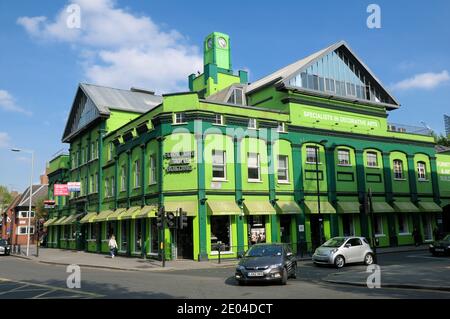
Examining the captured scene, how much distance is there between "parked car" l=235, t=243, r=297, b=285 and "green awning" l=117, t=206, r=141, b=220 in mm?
15491

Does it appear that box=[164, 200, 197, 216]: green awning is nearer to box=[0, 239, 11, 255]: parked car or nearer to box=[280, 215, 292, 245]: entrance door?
box=[280, 215, 292, 245]: entrance door

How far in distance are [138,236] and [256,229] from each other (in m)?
8.90

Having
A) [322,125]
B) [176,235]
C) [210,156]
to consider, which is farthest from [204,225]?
[322,125]

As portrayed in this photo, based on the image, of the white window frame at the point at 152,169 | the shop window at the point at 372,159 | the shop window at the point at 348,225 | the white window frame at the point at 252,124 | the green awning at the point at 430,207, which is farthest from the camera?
the green awning at the point at 430,207

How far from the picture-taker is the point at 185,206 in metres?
27.5

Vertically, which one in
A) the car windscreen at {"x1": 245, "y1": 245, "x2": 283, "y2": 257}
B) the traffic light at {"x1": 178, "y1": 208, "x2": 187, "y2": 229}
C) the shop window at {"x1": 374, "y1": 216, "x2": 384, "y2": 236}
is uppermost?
the traffic light at {"x1": 178, "y1": 208, "x2": 187, "y2": 229}

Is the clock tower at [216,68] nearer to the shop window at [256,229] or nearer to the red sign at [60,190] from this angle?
the red sign at [60,190]

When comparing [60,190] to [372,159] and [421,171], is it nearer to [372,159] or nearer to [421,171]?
[372,159]

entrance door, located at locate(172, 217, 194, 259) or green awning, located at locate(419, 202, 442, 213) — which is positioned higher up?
green awning, located at locate(419, 202, 442, 213)

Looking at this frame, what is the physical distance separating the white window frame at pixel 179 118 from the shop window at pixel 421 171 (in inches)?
934

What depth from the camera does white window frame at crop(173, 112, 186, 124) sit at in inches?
1131

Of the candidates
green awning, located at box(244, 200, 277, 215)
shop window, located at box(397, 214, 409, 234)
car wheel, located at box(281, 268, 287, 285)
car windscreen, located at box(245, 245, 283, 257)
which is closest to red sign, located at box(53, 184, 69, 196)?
green awning, located at box(244, 200, 277, 215)

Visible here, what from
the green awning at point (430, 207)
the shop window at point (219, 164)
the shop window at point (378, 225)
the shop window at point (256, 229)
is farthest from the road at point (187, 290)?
the green awning at point (430, 207)

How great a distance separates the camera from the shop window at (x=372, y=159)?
3641 cm
